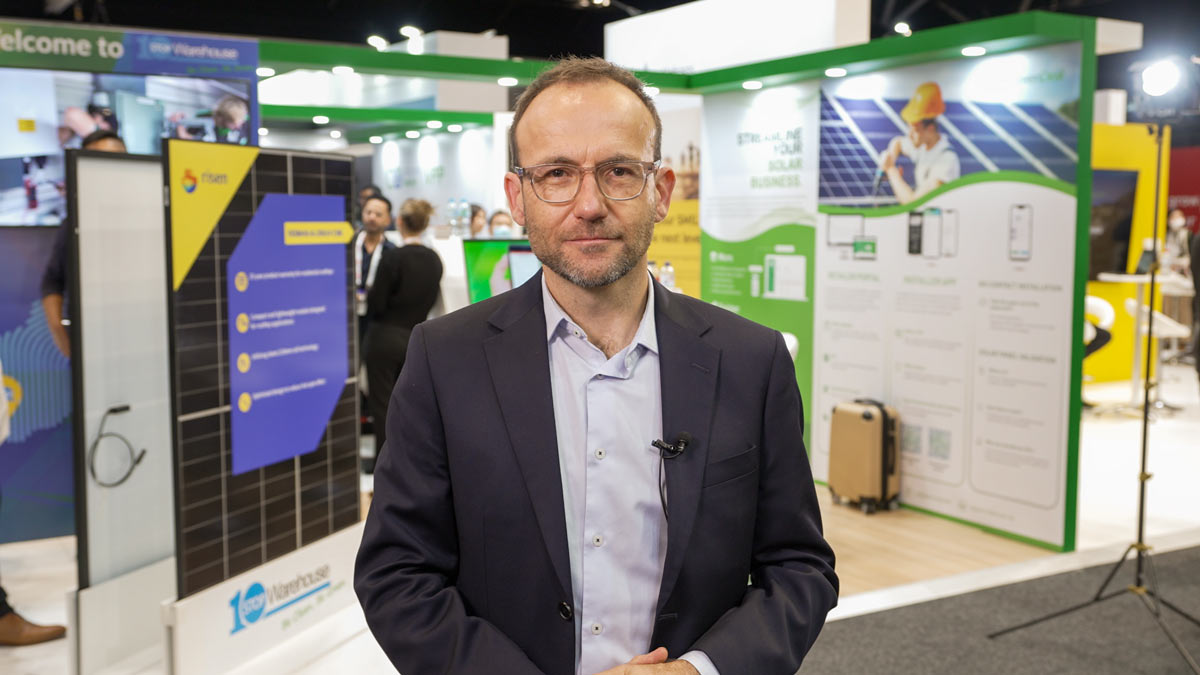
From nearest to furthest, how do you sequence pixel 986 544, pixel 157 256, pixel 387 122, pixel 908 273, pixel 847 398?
pixel 157 256 < pixel 986 544 < pixel 908 273 < pixel 847 398 < pixel 387 122

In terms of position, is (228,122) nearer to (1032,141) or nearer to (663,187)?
(663,187)

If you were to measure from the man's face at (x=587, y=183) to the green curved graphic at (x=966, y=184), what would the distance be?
4.24 metres

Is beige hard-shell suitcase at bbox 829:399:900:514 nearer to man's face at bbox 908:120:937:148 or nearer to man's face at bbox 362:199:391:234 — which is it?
man's face at bbox 908:120:937:148

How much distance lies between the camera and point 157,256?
3523 mm

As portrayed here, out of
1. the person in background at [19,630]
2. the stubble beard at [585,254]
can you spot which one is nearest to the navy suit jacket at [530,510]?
the stubble beard at [585,254]

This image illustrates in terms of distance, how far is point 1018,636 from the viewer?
3.91 metres

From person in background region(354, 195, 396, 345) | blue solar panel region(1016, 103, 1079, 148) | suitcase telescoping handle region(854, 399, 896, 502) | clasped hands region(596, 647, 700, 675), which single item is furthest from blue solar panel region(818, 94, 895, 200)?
clasped hands region(596, 647, 700, 675)

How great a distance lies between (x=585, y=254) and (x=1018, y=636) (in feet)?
10.8

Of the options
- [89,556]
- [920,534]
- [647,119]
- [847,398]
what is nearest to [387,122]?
[847,398]

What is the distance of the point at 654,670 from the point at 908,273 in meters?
4.89

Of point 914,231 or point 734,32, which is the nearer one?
point 914,231

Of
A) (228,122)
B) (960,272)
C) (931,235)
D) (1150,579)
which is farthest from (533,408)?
(931,235)

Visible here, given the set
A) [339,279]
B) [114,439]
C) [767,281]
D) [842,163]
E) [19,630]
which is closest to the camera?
[114,439]

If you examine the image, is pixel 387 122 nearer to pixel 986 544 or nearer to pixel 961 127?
pixel 961 127
